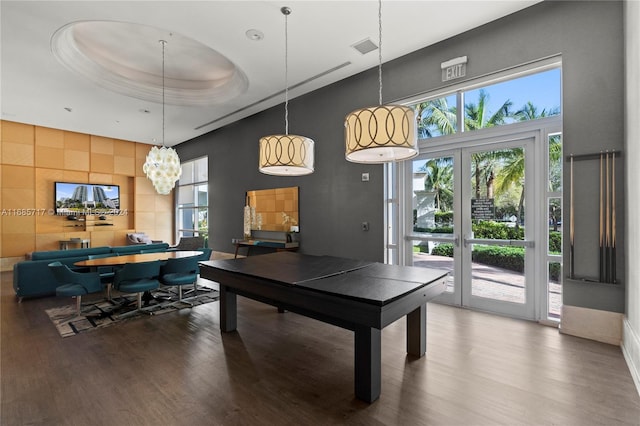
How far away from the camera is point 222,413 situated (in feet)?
6.55

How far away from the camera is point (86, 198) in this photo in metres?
8.70

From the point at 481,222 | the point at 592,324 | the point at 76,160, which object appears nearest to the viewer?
the point at 592,324

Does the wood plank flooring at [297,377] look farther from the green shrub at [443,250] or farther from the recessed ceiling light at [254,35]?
the recessed ceiling light at [254,35]

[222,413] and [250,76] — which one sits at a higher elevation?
[250,76]

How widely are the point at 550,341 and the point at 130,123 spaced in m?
9.48

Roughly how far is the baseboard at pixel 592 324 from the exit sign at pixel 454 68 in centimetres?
320

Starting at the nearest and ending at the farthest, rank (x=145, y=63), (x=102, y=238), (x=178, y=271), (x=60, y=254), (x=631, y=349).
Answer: (x=631, y=349), (x=178, y=271), (x=60, y=254), (x=145, y=63), (x=102, y=238)

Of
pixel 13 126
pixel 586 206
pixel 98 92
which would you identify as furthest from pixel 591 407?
pixel 13 126

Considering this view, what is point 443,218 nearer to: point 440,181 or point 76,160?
point 440,181

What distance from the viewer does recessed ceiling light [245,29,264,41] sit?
3973 millimetres

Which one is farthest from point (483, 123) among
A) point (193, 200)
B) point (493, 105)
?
point (193, 200)

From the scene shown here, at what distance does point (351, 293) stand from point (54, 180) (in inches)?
390

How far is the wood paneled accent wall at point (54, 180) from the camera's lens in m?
7.54

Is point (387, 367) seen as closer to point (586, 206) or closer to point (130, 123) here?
point (586, 206)
